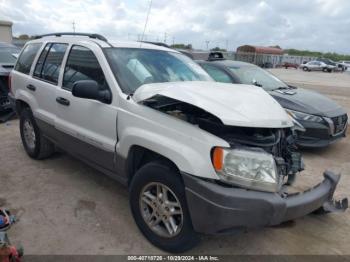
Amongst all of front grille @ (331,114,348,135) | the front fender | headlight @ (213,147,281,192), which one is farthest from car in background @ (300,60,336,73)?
headlight @ (213,147,281,192)

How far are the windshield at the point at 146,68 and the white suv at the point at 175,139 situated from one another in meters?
0.01

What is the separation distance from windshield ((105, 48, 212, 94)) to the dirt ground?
55.1 inches

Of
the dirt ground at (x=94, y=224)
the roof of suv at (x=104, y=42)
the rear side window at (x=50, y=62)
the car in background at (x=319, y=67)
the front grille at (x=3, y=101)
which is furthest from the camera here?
the car in background at (x=319, y=67)

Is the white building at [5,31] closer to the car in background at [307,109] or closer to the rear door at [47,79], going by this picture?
the car in background at [307,109]

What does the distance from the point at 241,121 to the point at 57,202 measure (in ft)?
8.14

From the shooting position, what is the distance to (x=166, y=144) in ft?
9.15

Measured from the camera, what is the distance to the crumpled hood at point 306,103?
609 cm

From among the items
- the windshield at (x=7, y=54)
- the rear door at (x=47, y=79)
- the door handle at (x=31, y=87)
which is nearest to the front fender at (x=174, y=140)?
the rear door at (x=47, y=79)

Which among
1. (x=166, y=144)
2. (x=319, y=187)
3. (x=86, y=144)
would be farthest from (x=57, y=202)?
(x=319, y=187)

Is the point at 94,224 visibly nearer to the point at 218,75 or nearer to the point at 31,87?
the point at 31,87

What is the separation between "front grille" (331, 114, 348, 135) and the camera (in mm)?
6084

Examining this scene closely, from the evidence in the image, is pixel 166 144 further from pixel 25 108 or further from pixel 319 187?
pixel 25 108

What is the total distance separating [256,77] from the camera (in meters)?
7.37

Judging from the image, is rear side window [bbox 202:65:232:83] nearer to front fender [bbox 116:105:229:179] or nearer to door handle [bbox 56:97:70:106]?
door handle [bbox 56:97:70:106]
